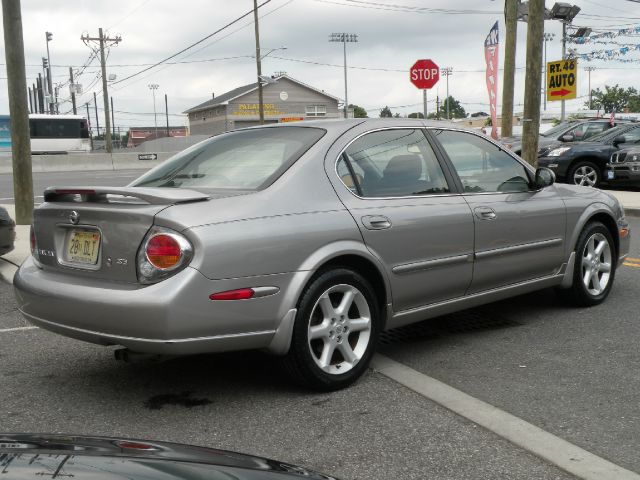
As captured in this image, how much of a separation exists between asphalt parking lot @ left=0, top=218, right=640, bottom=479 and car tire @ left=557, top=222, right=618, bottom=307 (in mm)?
356

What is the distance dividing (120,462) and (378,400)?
237cm

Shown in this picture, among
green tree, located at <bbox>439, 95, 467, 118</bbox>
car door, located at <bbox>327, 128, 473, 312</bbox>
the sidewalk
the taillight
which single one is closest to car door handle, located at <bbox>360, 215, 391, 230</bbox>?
car door, located at <bbox>327, 128, 473, 312</bbox>

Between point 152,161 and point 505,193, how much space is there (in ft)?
112

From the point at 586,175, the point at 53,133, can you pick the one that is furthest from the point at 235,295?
the point at 53,133

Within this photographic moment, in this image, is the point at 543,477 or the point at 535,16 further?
the point at 535,16

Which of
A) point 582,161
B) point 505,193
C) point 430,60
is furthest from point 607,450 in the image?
point 582,161

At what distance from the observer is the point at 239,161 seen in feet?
14.2

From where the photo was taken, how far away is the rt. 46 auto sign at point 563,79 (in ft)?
56.6

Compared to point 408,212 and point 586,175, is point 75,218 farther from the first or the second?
point 586,175

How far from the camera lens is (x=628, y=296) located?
626 centimetres

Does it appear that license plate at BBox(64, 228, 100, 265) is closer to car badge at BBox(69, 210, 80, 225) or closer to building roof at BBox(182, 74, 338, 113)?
car badge at BBox(69, 210, 80, 225)

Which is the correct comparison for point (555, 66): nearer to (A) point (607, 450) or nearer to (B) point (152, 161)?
(A) point (607, 450)

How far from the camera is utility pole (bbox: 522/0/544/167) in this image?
1270cm

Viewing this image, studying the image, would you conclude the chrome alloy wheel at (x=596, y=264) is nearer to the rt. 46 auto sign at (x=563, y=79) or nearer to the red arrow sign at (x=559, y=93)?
the rt. 46 auto sign at (x=563, y=79)
